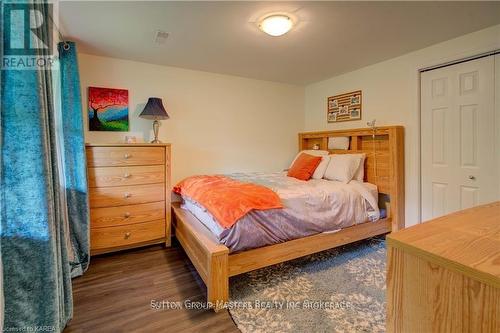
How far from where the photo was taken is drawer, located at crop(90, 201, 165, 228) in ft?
8.03

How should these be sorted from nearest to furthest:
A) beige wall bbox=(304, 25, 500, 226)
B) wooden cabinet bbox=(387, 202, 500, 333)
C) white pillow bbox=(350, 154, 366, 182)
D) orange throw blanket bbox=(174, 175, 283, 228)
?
wooden cabinet bbox=(387, 202, 500, 333), orange throw blanket bbox=(174, 175, 283, 228), beige wall bbox=(304, 25, 500, 226), white pillow bbox=(350, 154, 366, 182)

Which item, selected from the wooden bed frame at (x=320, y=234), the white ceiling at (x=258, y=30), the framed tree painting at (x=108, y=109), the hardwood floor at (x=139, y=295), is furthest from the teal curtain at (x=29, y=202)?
the framed tree painting at (x=108, y=109)

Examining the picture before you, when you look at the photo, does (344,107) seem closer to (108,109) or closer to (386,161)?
(386,161)

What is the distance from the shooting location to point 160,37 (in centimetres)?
233

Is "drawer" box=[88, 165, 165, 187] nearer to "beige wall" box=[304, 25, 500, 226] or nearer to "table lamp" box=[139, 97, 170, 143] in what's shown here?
"table lamp" box=[139, 97, 170, 143]

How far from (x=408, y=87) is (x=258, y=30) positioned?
185 cm

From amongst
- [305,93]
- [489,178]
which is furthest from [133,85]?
[489,178]

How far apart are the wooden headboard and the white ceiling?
0.90m

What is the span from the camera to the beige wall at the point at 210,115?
2.94 m

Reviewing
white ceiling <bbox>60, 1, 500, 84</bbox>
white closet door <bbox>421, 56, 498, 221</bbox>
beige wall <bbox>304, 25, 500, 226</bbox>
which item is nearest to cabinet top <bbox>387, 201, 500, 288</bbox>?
white ceiling <bbox>60, 1, 500, 84</bbox>

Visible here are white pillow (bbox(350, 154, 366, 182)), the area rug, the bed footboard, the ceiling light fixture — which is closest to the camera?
the area rug

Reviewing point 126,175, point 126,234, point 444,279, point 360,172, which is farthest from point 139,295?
point 360,172

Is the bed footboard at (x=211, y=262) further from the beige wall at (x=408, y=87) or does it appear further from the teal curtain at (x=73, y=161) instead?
the beige wall at (x=408, y=87)

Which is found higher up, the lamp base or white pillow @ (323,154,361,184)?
the lamp base
